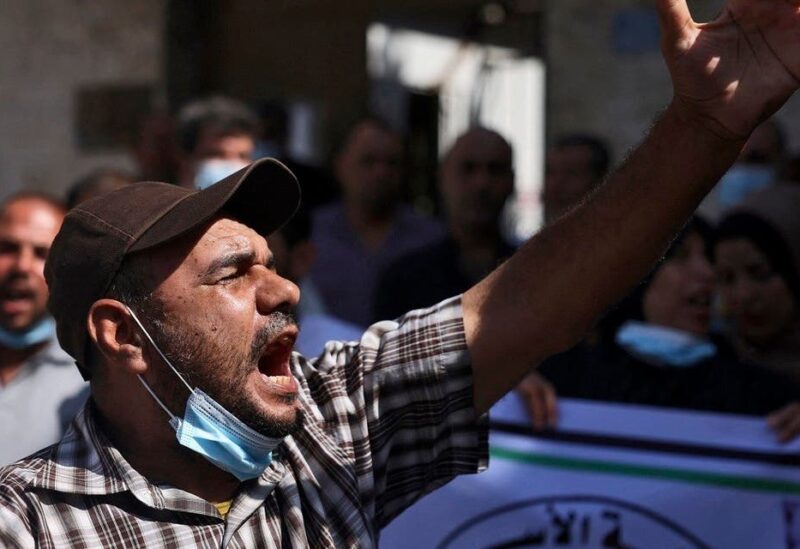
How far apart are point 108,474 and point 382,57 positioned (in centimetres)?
774

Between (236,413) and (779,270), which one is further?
(779,270)

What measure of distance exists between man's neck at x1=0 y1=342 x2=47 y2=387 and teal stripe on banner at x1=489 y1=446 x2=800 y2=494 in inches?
56.2

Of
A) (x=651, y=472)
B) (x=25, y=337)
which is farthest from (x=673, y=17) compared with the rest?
(x=25, y=337)

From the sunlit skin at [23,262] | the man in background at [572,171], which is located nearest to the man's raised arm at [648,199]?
the sunlit skin at [23,262]

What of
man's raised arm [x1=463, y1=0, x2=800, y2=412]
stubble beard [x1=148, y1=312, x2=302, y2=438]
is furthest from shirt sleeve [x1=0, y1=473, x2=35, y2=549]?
man's raised arm [x1=463, y1=0, x2=800, y2=412]

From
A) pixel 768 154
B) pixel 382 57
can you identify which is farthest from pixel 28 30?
pixel 768 154

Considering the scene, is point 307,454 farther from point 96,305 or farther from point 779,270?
point 779,270

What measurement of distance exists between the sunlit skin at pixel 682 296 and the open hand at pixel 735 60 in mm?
1789

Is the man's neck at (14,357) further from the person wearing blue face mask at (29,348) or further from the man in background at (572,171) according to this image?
the man in background at (572,171)

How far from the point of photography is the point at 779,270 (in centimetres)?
466

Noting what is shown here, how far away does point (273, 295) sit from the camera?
8.73ft

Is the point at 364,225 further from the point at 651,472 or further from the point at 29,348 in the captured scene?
the point at 651,472

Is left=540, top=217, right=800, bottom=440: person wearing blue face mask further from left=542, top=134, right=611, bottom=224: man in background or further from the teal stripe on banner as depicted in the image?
left=542, top=134, right=611, bottom=224: man in background

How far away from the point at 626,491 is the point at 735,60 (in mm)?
1620
